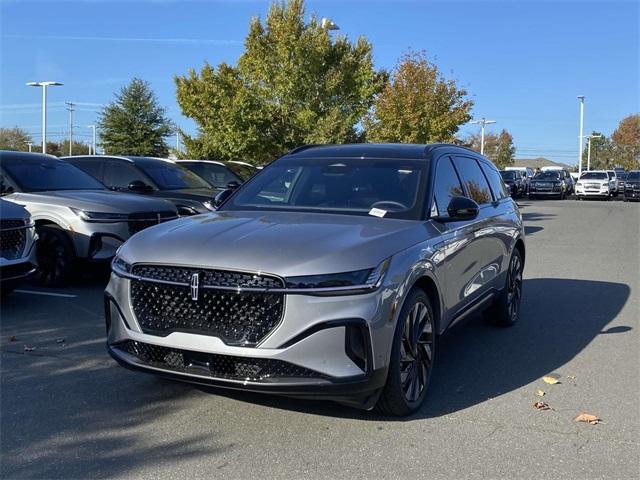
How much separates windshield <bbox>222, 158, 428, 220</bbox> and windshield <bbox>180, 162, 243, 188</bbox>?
9.46 m

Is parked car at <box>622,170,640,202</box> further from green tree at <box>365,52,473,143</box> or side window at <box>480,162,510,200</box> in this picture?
side window at <box>480,162,510,200</box>

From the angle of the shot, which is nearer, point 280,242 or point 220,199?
point 280,242

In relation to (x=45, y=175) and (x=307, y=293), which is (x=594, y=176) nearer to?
(x=45, y=175)

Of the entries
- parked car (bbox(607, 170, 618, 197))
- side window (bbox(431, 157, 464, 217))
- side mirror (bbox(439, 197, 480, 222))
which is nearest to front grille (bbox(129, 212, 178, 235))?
side window (bbox(431, 157, 464, 217))

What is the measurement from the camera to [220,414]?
4352mm

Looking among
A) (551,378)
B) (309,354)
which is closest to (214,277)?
(309,354)

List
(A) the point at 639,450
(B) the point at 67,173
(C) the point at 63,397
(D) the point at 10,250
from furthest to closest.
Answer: (B) the point at 67,173, (D) the point at 10,250, (C) the point at 63,397, (A) the point at 639,450

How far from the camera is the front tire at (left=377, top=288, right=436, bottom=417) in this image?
13.3 feet

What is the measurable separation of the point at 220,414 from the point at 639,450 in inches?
102

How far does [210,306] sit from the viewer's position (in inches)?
153

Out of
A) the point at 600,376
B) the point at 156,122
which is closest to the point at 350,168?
the point at 600,376

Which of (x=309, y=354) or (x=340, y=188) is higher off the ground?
(x=340, y=188)

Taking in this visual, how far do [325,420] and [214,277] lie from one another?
48.2 inches

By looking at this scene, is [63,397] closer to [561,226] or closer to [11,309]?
[11,309]
